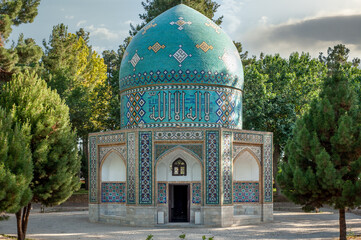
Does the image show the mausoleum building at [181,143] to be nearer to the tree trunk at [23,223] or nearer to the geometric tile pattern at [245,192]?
the geometric tile pattern at [245,192]

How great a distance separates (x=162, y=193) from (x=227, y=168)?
2653 millimetres

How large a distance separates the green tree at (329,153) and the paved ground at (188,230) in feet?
7.78

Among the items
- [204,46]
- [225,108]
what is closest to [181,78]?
[204,46]

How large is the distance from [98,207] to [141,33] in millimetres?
7740

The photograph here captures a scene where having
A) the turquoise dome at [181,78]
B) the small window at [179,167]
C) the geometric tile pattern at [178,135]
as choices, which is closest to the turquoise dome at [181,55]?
the turquoise dome at [181,78]

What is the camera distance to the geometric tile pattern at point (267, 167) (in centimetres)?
1853

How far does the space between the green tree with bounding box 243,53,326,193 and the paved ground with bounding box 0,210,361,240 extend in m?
8.13

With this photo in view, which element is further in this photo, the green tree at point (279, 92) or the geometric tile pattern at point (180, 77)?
the green tree at point (279, 92)

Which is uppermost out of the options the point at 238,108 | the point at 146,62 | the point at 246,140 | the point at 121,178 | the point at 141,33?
the point at 141,33

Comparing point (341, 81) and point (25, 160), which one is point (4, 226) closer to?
point (25, 160)

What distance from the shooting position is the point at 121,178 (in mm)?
18516

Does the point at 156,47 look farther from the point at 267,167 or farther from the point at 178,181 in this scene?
the point at 267,167

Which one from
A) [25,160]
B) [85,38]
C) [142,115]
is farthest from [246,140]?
[85,38]

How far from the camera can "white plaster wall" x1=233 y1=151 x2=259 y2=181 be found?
1869 centimetres
